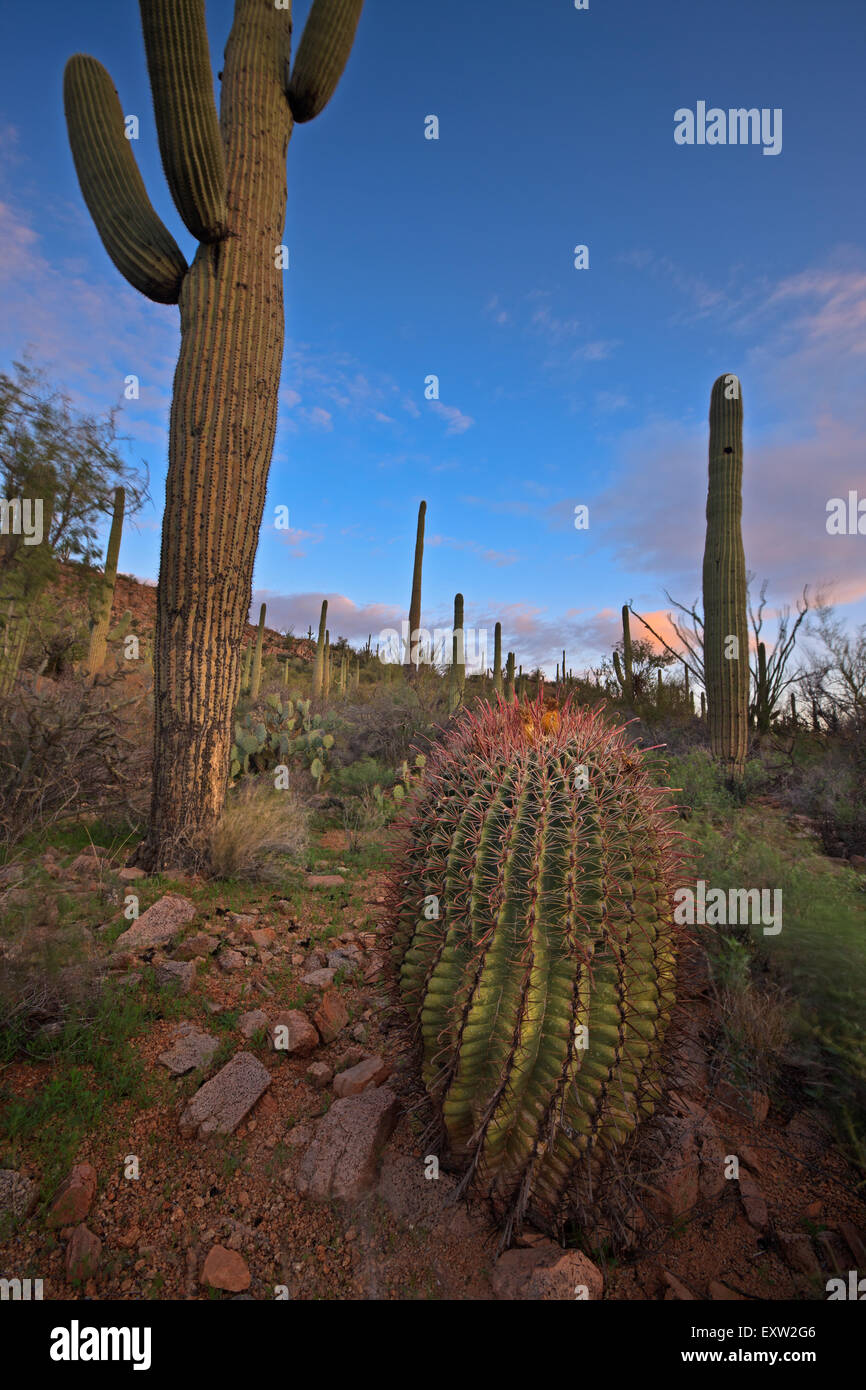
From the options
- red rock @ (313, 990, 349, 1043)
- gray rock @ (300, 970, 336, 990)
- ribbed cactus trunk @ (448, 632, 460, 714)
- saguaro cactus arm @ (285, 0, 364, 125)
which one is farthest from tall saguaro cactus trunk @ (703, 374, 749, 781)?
red rock @ (313, 990, 349, 1043)

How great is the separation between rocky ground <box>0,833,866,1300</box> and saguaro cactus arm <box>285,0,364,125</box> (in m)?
7.24

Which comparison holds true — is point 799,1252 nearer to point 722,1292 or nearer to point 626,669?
point 722,1292

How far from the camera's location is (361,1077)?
8.52 ft

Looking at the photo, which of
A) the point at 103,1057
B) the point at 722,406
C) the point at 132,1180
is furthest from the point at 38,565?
the point at 722,406

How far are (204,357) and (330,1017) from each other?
4.81m

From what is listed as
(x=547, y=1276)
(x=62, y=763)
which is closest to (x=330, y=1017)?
(x=547, y=1276)

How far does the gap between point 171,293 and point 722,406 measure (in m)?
8.50

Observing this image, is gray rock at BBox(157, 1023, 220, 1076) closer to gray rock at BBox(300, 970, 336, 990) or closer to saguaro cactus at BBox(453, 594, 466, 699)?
gray rock at BBox(300, 970, 336, 990)

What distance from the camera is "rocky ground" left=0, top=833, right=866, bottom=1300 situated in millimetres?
1852

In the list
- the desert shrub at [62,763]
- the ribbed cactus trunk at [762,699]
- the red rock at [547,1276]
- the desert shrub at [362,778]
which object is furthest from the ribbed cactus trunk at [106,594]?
the ribbed cactus trunk at [762,699]

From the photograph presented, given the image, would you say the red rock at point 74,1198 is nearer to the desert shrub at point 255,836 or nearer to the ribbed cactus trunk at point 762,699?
the desert shrub at point 255,836

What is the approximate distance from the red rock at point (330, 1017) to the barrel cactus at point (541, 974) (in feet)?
3.59
